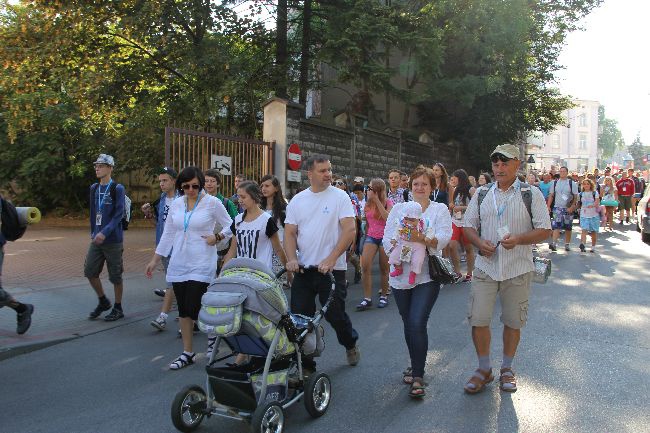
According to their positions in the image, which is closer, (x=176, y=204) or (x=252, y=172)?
(x=176, y=204)

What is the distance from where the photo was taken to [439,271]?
14.7 ft

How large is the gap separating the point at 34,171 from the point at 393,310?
16978 millimetres

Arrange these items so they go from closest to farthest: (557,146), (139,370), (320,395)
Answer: (320,395)
(139,370)
(557,146)

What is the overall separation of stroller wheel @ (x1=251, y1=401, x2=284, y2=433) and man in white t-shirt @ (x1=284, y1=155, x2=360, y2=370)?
122 cm

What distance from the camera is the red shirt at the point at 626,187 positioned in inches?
835

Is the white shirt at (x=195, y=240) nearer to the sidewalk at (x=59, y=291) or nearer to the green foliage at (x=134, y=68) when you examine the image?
the sidewalk at (x=59, y=291)

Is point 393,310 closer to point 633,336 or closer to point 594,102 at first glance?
point 633,336

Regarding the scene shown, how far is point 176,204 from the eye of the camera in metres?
5.52

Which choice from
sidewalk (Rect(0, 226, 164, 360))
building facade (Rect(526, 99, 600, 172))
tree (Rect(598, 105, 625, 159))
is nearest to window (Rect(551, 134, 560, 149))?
building facade (Rect(526, 99, 600, 172))

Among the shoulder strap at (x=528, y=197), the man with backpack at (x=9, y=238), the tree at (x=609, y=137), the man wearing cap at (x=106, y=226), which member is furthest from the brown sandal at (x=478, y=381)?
the tree at (x=609, y=137)

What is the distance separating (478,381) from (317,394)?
1.37 metres

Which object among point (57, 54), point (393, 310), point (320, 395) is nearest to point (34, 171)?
point (57, 54)

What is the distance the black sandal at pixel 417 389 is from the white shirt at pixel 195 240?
2.11 meters

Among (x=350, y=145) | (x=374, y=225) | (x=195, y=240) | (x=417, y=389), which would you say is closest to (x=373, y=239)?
(x=374, y=225)
